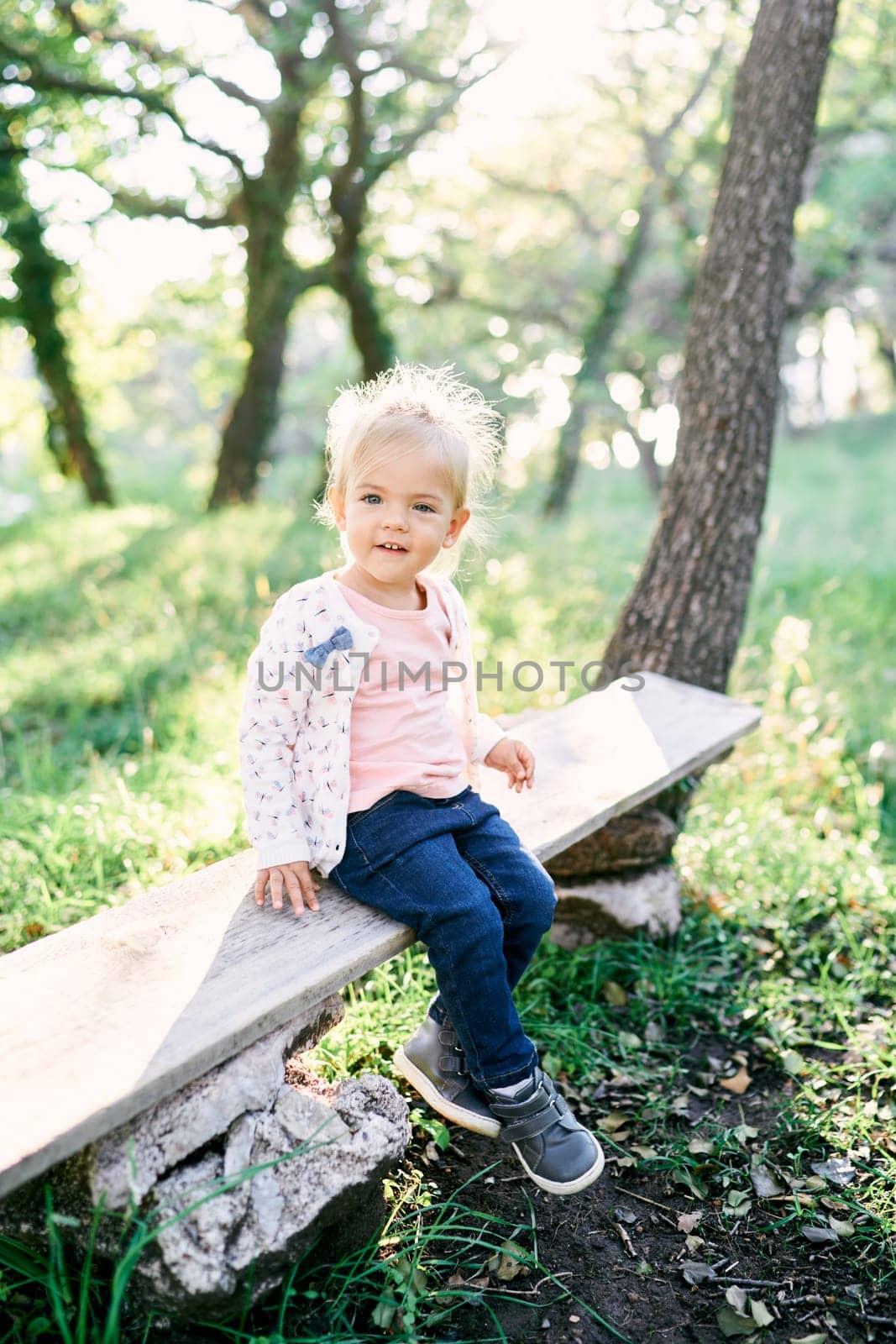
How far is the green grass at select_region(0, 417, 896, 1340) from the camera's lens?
246 centimetres

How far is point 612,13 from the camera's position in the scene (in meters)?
6.85

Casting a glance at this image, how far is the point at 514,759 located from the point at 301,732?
27.7 inches

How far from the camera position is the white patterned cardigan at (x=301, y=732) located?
226cm

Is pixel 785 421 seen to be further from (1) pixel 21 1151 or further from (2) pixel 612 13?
(1) pixel 21 1151

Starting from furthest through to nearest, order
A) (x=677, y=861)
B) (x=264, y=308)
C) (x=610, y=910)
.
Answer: (x=264, y=308)
(x=677, y=861)
(x=610, y=910)

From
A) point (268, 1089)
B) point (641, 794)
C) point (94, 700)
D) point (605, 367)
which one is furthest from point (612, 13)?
point (268, 1089)

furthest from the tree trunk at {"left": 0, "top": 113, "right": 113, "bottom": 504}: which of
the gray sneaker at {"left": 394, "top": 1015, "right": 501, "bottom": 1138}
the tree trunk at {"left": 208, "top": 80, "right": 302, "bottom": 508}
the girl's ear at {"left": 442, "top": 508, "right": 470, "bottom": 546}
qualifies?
the gray sneaker at {"left": 394, "top": 1015, "right": 501, "bottom": 1138}

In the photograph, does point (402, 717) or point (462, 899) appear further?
point (402, 717)

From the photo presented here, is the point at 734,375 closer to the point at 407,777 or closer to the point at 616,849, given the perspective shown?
the point at 616,849

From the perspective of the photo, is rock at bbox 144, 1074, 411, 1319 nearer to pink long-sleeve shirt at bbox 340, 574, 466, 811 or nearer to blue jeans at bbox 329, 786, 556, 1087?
blue jeans at bbox 329, 786, 556, 1087

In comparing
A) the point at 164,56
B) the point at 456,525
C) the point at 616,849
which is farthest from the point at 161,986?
the point at 164,56

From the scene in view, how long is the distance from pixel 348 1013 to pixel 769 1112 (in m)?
1.23

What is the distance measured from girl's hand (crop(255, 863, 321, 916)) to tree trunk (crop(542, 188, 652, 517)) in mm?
Answer: 9781

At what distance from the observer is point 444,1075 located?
2.47m
